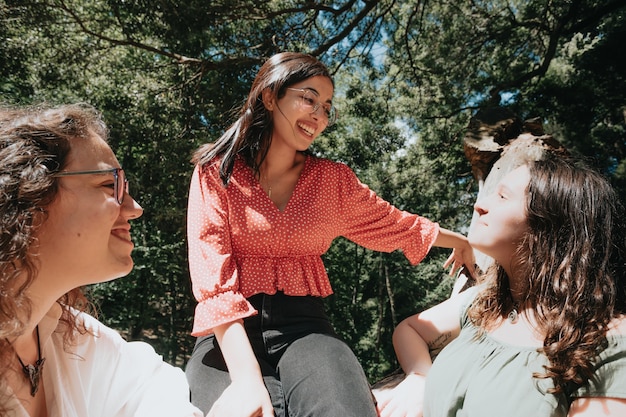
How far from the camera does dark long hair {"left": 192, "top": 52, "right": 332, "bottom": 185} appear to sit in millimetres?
2066

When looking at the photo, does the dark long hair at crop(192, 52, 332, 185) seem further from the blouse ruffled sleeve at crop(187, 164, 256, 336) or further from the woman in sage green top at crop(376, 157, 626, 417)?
the woman in sage green top at crop(376, 157, 626, 417)

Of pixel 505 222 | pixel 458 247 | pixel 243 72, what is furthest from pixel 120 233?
pixel 243 72

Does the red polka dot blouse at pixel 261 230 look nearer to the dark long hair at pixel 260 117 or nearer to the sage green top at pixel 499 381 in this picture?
the dark long hair at pixel 260 117

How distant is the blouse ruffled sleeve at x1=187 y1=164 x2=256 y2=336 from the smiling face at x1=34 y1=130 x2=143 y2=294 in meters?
0.36

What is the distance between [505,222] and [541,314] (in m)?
0.36

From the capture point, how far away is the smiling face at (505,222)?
1.59m

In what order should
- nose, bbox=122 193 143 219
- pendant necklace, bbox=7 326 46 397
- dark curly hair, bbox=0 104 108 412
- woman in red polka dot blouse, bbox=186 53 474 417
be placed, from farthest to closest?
1. woman in red polka dot blouse, bbox=186 53 474 417
2. nose, bbox=122 193 143 219
3. pendant necklace, bbox=7 326 46 397
4. dark curly hair, bbox=0 104 108 412

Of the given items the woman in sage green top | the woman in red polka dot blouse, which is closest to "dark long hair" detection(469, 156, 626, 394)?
the woman in sage green top

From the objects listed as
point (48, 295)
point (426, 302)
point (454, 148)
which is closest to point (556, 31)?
point (454, 148)

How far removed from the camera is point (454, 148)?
11305 mm

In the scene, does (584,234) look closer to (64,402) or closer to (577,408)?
(577,408)

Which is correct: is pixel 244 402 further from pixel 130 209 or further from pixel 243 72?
pixel 243 72

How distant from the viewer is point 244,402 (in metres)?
1.43

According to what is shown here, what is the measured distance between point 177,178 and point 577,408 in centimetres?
710
